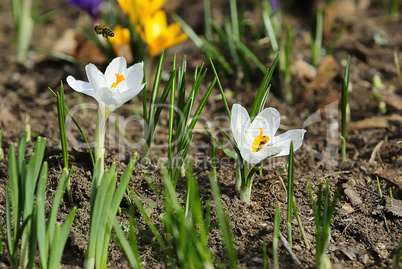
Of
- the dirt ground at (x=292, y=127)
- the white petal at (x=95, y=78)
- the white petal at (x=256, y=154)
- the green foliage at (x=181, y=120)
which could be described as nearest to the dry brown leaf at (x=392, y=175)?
the dirt ground at (x=292, y=127)

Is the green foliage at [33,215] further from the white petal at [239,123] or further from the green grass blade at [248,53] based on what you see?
the green grass blade at [248,53]

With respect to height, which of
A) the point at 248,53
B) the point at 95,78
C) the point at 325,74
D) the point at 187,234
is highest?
the point at 248,53

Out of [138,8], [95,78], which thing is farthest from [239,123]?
[138,8]

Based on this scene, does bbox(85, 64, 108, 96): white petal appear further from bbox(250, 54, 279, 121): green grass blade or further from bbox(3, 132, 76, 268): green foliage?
bbox(250, 54, 279, 121): green grass blade

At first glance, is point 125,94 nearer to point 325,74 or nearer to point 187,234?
point 187,234

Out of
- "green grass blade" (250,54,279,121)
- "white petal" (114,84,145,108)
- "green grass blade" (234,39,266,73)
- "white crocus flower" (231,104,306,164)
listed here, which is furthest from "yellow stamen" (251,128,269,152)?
"green grass blade" (234,39,266,73)

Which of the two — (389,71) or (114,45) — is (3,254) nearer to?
(114,45)

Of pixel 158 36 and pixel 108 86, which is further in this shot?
pixel 158 36
